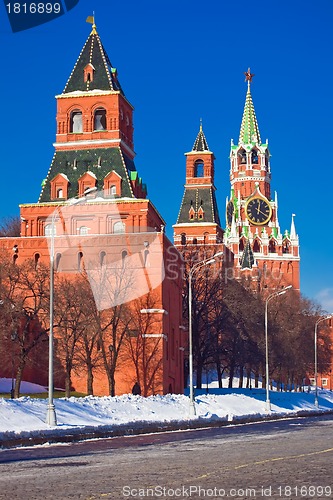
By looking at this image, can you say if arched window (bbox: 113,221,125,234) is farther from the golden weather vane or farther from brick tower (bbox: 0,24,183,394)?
the golden weather vane

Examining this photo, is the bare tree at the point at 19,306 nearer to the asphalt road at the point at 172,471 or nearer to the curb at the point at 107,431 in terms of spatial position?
the curb at the point at 107,431

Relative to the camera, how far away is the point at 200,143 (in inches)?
4525

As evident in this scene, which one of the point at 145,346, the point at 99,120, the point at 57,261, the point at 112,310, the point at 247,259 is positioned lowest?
the point at 145,346

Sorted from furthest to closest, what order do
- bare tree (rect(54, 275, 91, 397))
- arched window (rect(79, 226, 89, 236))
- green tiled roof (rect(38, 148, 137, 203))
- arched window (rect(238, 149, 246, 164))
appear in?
1. arched window (rect(238, 149, 246, 164))
2. green tiled roof (rect(38, 148, 137, 203))
3. arched window (rect(79, 226, 89, 236))
4. bare tree (rect(54, 275, 91, 397))

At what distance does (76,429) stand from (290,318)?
6527cm

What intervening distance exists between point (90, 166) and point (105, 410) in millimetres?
35824

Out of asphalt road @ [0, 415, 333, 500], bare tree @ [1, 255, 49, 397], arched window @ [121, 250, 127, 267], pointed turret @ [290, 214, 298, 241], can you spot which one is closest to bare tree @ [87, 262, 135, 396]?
arched window @ [121, 250, 127, 267]

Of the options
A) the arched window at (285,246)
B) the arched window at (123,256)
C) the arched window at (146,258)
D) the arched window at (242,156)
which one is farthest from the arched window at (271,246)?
the arched window at (146,258)

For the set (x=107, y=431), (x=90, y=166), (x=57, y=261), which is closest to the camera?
(x=107, y=431)

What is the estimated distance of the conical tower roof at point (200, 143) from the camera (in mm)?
114625

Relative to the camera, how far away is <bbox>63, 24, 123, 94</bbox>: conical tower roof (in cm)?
7119

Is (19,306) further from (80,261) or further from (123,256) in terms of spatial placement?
(80,261)

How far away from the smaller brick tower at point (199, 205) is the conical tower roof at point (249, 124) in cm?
5450

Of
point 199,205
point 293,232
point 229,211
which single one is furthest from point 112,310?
point 229,211
